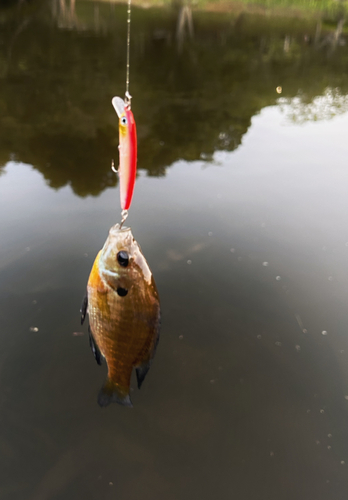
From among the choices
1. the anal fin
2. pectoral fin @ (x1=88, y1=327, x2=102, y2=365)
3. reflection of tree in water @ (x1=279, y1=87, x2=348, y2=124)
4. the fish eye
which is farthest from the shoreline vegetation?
the anal fin

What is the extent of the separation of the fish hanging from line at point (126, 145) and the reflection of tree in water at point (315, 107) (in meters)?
8.41

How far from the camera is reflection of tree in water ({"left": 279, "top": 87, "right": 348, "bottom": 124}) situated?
9.18 metres

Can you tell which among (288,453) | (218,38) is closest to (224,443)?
(288,453)

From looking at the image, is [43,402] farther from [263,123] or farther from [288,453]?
[263,123]

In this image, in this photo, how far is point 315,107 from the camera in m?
9.93

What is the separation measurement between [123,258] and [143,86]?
33.0ft

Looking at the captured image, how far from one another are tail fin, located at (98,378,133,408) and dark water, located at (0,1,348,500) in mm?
899

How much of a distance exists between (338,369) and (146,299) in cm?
239

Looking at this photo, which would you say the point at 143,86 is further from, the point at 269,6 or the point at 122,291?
the point at 269,6

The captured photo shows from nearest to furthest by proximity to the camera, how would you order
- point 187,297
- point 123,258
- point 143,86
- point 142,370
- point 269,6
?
point 123,258 → point 142,370 → point 187,297 → point 143,86 → point 269,6

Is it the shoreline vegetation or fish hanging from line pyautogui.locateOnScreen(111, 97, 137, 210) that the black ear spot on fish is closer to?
fish hanging from line pyautogui.locateOnScreen(111, 97, 137, 210)

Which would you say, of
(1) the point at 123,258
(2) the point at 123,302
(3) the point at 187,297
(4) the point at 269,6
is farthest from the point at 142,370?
(4) the point at 269,6

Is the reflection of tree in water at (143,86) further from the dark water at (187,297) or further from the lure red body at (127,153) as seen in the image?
the lure red body at (127,153)

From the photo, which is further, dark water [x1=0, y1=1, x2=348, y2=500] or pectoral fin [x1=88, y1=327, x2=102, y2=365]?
dark water [x1=0, y1=1, x2=348, y2=500]
